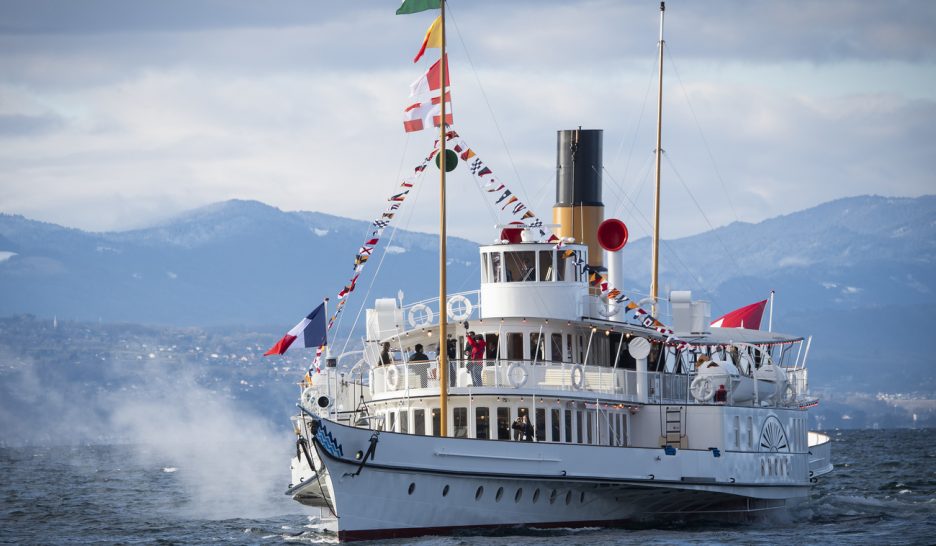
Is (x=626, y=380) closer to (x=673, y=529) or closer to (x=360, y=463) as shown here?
(x=673, y=529)

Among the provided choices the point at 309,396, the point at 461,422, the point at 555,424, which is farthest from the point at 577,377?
the point at 309,396

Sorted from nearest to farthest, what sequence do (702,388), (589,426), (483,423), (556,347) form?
1. (483,423)
2. (589,426)
3. (556,347)
4. (702,388)

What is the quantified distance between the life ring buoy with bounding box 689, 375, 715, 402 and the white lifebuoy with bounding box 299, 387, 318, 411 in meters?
10.3

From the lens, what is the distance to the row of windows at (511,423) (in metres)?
37.7

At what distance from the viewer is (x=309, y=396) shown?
42.1m

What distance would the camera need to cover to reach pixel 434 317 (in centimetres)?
4034

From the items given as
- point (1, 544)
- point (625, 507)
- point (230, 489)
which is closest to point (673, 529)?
point (625, 507)

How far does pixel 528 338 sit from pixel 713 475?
5.99m

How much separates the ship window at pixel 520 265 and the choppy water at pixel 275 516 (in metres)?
6.94

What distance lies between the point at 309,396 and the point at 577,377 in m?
8.12

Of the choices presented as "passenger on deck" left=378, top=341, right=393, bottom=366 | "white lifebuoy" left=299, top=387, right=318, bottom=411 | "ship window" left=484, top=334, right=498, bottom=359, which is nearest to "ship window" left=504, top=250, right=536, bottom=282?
"ship window" left=484, top=334, right=498, bottom=359

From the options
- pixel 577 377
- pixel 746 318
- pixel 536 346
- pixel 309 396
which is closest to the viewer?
pixel 577 377

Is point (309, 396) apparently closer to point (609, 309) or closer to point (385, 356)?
point (385, 356)

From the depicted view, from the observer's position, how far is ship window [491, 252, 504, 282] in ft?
133
